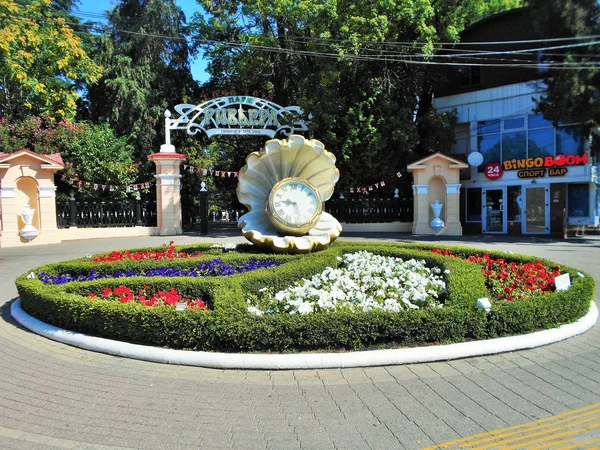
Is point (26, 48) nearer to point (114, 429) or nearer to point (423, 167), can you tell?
point (423, 167)

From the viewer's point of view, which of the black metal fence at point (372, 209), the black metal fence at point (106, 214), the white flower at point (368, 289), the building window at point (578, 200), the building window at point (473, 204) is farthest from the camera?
the building window at point (473, 204)

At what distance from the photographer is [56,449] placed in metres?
3.15

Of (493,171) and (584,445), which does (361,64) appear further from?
(584,445)

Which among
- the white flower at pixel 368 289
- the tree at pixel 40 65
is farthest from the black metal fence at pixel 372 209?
the tree at pixel 40 65

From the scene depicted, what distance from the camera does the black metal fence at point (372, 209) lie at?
21547mm

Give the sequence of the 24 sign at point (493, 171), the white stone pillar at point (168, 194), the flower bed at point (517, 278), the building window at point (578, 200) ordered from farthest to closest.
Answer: the 24 sign at point (493, 171) < the white stone pillar at point (168, 194) < the building window at point (578, 200) < the flower bed at point (517, 278)

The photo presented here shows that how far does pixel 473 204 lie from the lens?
22438mm

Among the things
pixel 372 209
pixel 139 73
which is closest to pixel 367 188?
pixel 372 209

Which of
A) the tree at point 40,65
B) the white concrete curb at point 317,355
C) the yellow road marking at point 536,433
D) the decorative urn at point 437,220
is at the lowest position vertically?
the yellow road marking at point 536,433

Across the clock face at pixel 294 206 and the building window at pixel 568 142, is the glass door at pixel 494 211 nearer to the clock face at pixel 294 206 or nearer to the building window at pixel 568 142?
the building window at pixel 568 142

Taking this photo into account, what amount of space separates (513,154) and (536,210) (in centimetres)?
297

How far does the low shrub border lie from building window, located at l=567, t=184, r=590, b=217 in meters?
15.9

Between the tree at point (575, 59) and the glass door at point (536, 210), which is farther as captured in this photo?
the glass door at point (536, 210)

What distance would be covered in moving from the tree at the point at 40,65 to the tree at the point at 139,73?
158cm
